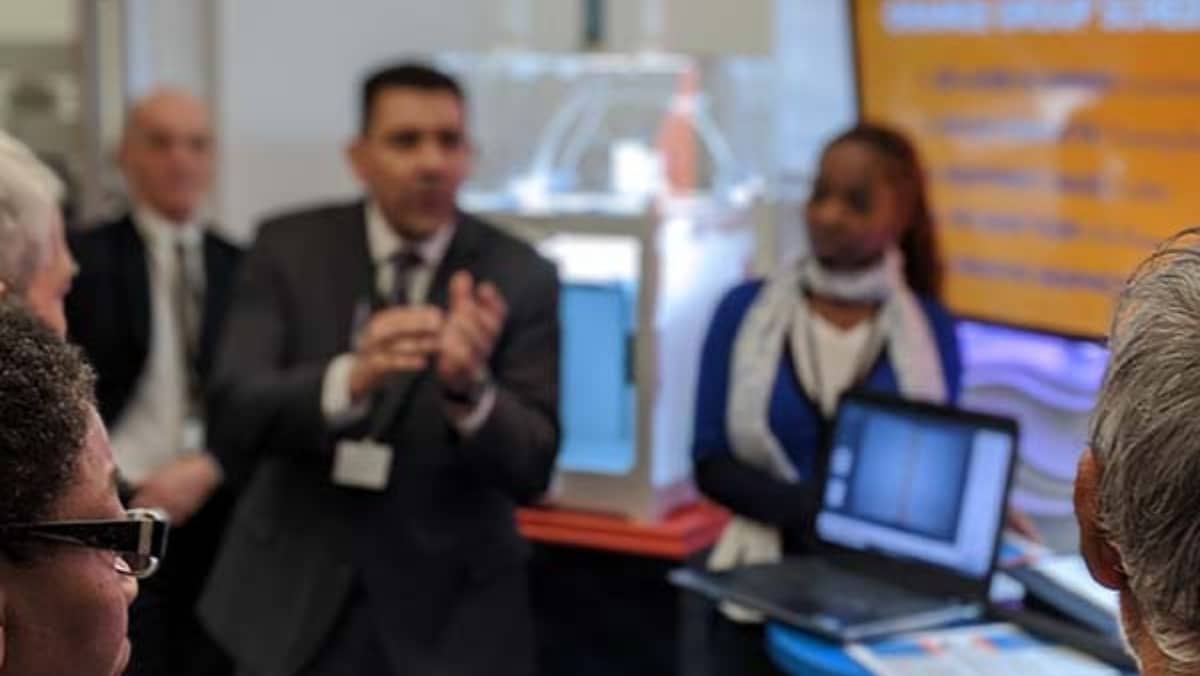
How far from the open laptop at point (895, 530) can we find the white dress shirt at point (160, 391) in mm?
1325

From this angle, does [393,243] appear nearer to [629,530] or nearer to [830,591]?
[830,591]

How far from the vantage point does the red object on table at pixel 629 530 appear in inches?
152

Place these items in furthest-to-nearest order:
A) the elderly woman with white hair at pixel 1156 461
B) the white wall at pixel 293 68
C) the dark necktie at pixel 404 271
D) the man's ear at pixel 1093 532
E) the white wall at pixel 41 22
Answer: the white wall at pixel 41 22, the white wall at pixel 293 68, the dark necktie at pixel 404 271, the man's ear at pixel 1093 532, the elderly woman with white hair at pixel 1156 461

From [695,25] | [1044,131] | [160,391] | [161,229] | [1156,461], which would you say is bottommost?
[160,391]

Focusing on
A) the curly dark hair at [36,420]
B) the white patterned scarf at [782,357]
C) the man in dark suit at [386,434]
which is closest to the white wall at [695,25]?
the white patterned scarf at [782,357]

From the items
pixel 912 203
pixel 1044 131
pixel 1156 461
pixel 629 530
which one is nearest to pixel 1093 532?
pixel 1156 461

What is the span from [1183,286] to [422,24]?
11.9ft

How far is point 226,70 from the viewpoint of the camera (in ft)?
15.9

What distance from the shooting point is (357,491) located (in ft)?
9.29

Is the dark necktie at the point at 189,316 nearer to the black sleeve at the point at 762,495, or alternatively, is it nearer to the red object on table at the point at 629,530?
the red object on table at the point at 629,530

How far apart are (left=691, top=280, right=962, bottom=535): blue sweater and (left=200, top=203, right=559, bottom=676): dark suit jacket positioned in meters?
0.34

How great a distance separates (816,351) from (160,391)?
141 cm

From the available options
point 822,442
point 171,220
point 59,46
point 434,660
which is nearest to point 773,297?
point 822,442

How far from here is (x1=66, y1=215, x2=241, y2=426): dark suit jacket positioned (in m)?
3.66
